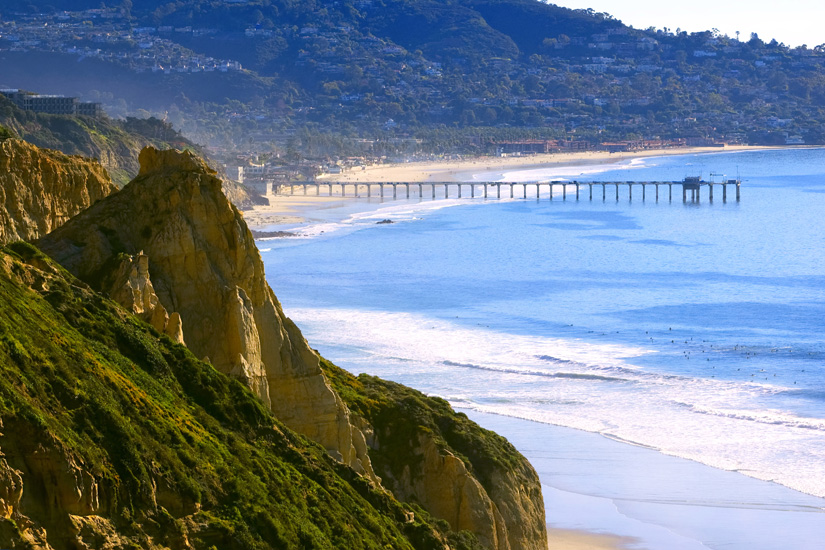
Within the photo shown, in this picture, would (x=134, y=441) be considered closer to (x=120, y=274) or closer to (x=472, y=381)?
(x=120, y=274)

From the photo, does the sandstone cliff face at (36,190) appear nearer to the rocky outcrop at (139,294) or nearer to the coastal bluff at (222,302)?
the coastal bluff at (222,302)

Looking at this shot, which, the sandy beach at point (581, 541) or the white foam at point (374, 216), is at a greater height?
the white foam at point (374, 216)

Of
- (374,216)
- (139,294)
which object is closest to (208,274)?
(139,294)

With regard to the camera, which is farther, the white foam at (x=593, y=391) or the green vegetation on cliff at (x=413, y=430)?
the white foam at (x=593, y=391)

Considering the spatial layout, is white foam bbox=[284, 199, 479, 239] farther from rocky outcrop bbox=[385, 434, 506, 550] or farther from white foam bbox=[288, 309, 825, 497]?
rocky outcrop bbox=[385, 434, 506, 550]

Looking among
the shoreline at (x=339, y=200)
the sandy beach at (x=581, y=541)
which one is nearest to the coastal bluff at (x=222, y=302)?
the sandy beach at (x=581, y=541)

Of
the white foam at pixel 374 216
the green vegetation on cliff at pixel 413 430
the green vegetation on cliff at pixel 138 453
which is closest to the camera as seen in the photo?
the green vegetation on cliff at pixel 138 453
